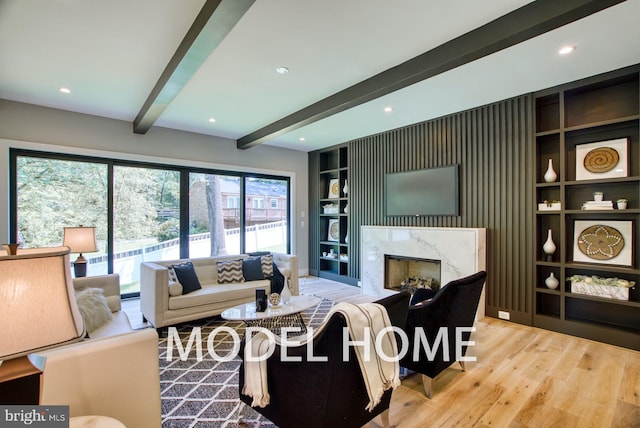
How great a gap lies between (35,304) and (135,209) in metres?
4.47

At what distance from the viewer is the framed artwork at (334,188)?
6.52 m

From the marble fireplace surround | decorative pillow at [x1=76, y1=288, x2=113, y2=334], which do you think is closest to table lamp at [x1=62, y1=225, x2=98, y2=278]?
decorative pillow at [x1=76, y1=288, x2=113, y2=334]

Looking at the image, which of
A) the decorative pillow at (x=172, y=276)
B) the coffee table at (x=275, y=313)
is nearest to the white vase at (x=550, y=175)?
the coffee table at (x=275, y=313)

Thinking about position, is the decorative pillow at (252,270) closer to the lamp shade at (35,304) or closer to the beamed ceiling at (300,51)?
the beamed ceiling at (300,51)

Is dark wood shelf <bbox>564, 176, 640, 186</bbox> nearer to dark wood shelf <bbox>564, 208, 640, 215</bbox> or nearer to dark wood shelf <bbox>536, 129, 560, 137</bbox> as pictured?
dark wood shelf <bbox>564, 208, 640, 215</bbox>

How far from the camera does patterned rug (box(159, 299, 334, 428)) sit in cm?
198

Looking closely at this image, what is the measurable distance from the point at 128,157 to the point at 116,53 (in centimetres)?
231

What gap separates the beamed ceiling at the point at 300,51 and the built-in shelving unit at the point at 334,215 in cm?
224

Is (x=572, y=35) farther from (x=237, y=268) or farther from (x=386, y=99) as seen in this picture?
(x=237, y=268)

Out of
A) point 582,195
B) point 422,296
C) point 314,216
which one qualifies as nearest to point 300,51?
point 422,296

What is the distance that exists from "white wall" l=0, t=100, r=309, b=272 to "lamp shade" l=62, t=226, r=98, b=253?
1.24 m

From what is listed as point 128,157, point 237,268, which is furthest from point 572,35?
point 128,157

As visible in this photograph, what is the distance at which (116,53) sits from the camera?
2768 mm

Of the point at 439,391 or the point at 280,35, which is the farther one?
the point at 280,35
